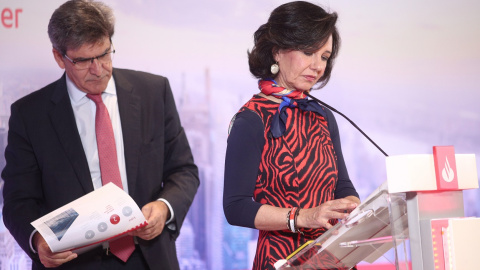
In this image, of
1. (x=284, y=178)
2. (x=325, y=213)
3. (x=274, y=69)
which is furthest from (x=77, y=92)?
(x=325, y=213)

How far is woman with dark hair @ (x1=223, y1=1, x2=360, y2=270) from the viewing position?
181 cm

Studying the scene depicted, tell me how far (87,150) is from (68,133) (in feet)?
0.30

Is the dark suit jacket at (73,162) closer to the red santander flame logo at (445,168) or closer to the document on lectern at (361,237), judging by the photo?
the document on lectern at (361,237)

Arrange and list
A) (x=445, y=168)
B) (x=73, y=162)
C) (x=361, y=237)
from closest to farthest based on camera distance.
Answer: (x=445, y=168)
(x=361, y=237)
(x=73, y=162)

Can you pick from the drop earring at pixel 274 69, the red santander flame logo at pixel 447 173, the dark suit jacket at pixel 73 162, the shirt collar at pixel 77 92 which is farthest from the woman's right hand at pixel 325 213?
the shirt collar at pixel 77 92

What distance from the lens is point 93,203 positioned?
6.20 ft

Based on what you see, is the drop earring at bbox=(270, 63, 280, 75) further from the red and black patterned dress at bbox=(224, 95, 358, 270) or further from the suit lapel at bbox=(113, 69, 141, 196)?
the suit lapel at bbox=(113, 69, 141, 196)

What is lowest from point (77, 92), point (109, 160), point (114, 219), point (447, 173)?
point (114, 219)

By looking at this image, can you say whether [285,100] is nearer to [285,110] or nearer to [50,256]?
[285,110]

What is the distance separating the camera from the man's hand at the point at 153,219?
2.06 metres

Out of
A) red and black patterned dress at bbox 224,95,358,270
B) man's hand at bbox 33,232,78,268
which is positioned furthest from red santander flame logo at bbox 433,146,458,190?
man's hand at bbox 33,232,78,268

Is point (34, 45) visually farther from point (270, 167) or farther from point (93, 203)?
point (270, 167)

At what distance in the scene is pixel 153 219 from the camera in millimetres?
Result: 2068

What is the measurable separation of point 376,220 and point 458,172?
0.20m
